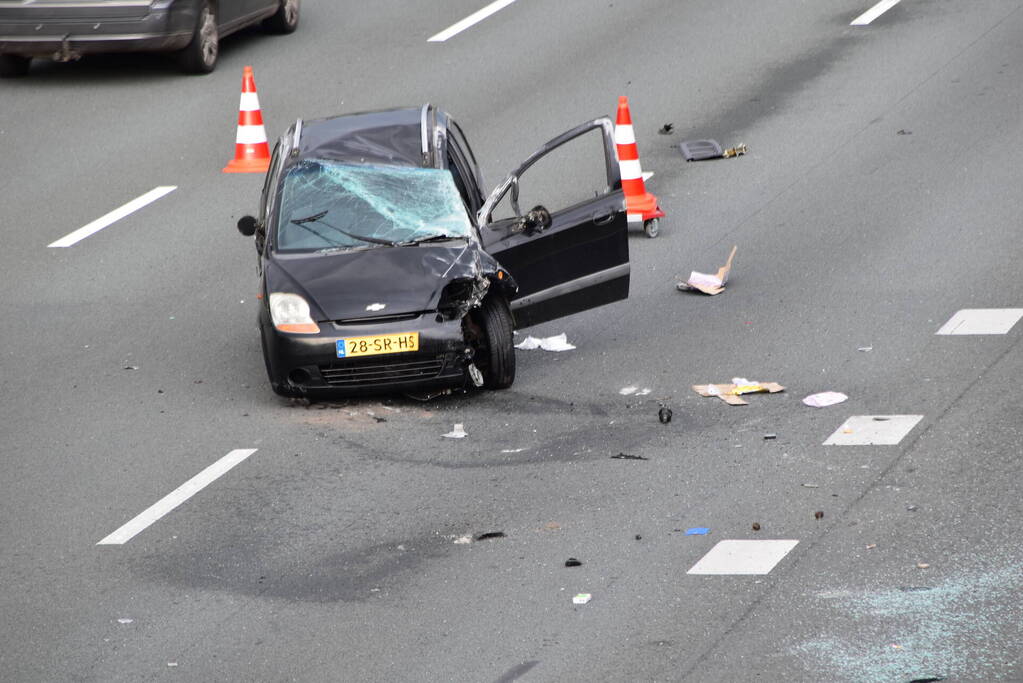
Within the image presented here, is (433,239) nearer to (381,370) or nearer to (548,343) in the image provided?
(381,370)

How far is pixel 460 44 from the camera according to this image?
19.7m

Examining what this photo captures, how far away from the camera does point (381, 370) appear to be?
10648 mm

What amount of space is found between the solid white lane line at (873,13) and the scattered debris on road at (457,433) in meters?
11.0

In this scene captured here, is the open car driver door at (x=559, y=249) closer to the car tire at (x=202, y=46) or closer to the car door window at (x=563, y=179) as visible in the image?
the car door window at (x=563, y=179)

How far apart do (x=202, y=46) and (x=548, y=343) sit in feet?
27.6

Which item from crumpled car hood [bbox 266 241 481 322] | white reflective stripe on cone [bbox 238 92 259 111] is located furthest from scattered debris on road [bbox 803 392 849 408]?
white reflective stripe on cone [bbox 238 92 259 111]

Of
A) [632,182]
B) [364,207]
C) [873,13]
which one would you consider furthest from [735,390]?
[873,13]

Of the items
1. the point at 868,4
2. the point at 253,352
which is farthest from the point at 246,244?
the point at 868,4

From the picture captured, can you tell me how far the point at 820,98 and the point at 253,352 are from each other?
7610 millimetres

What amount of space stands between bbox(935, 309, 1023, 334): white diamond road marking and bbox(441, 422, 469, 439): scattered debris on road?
11.3 ft

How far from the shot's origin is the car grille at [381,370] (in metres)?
10.6

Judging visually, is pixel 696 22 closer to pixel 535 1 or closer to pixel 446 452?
pixel 535 1

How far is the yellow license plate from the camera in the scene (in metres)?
10.5

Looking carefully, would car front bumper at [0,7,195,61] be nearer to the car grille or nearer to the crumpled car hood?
the crumpled car hood
